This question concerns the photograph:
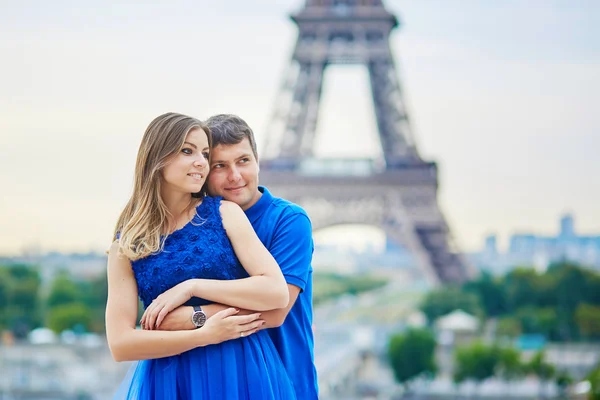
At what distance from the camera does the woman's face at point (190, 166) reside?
10.3ft

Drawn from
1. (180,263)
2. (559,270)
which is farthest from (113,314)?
(559,270)

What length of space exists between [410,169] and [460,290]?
541 cm

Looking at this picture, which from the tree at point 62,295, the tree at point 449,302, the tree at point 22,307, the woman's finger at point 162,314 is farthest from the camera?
the tree at point 62,295

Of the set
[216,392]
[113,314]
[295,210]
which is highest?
[295,210]

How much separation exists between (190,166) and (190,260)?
25 cm

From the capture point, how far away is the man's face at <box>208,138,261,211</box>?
3.27 metres

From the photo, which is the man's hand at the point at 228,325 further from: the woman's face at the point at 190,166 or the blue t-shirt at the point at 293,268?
the woman's face at the point at 190,166

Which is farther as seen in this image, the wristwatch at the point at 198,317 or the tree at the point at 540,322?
the tree at the point at 540,322

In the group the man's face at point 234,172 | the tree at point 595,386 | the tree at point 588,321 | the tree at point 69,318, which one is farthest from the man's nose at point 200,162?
the tree at point 69,318

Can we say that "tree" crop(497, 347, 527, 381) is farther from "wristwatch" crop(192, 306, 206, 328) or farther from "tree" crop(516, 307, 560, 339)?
"wristwatch" crop(192, 306, 206, 328)

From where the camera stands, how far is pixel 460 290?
31.3 m

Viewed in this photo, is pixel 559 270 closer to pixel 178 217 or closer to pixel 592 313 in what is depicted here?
pixel 592 313

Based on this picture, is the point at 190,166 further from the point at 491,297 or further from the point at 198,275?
the point at 491,297

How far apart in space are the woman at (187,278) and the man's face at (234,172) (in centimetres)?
8
